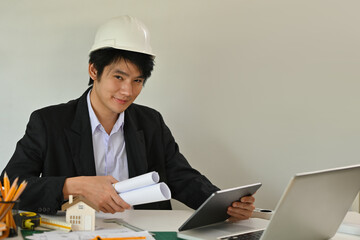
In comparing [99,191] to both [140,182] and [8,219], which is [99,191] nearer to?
[140,182]

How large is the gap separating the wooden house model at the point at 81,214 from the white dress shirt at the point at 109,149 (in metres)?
0.65

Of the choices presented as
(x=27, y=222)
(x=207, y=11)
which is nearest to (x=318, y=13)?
(x=207, y=11)

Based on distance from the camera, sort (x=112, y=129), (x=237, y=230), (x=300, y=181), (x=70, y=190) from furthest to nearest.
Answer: (x=112, y=129)
(x=70, y=190)
(x=237, y=230)
(x=300, y=181)

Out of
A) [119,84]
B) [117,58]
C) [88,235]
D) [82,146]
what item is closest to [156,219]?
[88,235]

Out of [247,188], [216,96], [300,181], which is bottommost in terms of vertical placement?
[247,188]

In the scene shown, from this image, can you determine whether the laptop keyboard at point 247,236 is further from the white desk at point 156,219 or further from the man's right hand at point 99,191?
the man's right hand at point 99,191

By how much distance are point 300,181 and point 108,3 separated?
1792 mm

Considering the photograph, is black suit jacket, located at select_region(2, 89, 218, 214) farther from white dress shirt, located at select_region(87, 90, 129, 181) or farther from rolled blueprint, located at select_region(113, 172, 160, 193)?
rolled blueprint, located at select_region(113, 172, 160, 193)

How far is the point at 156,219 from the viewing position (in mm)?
1854

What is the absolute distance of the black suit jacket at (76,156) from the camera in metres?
1.83

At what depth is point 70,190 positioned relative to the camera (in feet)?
5.83

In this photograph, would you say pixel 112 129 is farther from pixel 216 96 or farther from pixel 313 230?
pixel 313 230

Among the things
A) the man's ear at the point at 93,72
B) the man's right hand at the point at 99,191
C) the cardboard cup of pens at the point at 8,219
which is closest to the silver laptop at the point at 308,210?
the man's right hand at the point at 99,191

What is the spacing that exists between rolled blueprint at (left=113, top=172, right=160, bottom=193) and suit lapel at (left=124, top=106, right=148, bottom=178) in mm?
615
